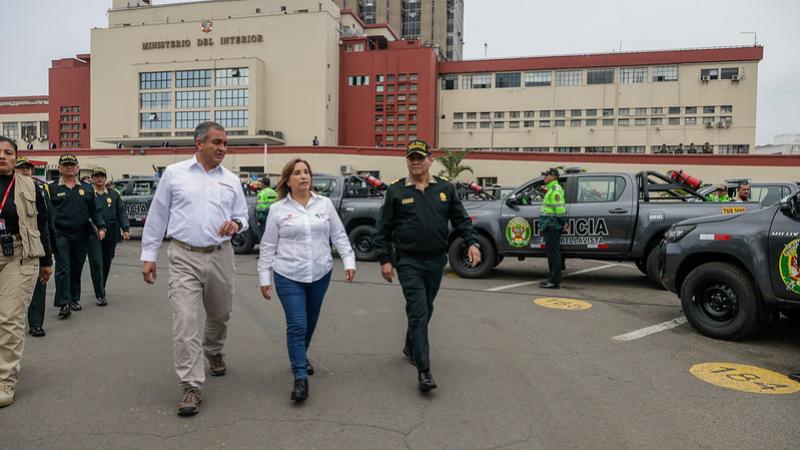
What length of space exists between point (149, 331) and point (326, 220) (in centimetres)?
298

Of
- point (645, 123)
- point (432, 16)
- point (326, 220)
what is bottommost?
point (326, 220)

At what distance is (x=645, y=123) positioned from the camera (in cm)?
5678

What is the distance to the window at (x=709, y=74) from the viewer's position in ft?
181

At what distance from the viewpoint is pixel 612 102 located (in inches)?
2251

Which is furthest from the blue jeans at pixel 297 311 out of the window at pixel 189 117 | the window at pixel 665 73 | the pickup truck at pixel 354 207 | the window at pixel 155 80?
the window at pixel 155 80

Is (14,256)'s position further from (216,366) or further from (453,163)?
(453,163)

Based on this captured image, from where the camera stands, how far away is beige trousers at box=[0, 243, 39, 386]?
4254mm

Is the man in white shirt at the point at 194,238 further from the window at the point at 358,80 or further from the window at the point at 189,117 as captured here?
the window at the point at 189,117

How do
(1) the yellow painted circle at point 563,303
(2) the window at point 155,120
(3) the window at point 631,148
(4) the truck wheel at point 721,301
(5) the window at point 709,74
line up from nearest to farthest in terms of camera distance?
1. (4) the truck wheel at point 721,301
2. (1) the yellow painted circle at point 563,303
3. (5) the window at point 709,74
4. (3) the window at point 631,148
5. (2) the window at point 155,120

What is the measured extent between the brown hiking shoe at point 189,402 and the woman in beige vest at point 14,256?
1294mm

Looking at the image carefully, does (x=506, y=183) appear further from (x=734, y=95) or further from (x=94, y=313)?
(x=94, y=313)

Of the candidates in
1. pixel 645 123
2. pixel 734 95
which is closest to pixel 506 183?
pixel 645 123

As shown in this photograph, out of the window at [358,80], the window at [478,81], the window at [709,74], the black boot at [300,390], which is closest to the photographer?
the black boot at [300,390]

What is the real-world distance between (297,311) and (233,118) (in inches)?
2408
